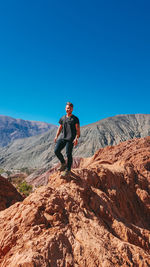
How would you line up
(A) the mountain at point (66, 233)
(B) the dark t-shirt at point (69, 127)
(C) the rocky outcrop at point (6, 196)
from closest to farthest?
(A) the mountain at point (66, 233), (B) the dark t-shirt at point (69, 127), (C) the rocky outcrop at point (6, 196)

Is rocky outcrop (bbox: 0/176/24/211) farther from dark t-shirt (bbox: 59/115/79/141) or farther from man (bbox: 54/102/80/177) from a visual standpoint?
dark t-shirt (bbox: 59/115/79/141)

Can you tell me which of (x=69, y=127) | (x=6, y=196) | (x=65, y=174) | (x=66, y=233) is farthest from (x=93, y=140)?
(x=66, y=233)

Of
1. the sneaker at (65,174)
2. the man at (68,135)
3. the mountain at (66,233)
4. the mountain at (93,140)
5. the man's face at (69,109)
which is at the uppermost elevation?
the mountain at (93,140)

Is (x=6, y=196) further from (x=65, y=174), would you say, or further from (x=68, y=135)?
(x=68, y=135)

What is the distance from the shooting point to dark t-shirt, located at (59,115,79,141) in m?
4.65

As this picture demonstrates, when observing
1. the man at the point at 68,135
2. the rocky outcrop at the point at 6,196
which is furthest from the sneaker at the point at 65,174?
the rocky outcrop at the point at 6,196

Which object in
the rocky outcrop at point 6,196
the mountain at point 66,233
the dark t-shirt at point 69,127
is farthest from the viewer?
the rocky outcrop at point 6,196

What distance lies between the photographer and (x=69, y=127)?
4.70 meters

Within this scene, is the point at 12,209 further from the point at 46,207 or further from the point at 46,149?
the point at 46,149

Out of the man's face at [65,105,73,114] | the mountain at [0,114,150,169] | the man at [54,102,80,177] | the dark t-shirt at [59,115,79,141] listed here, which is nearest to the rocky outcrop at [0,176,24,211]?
the man at [54,102,80,177]

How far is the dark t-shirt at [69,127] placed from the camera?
15.2ft

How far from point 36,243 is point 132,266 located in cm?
144

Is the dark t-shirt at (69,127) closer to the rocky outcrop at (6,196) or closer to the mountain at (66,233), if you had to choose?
the mountain at (66,233)

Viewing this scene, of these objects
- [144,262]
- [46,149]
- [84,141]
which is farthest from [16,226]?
[46,149]
